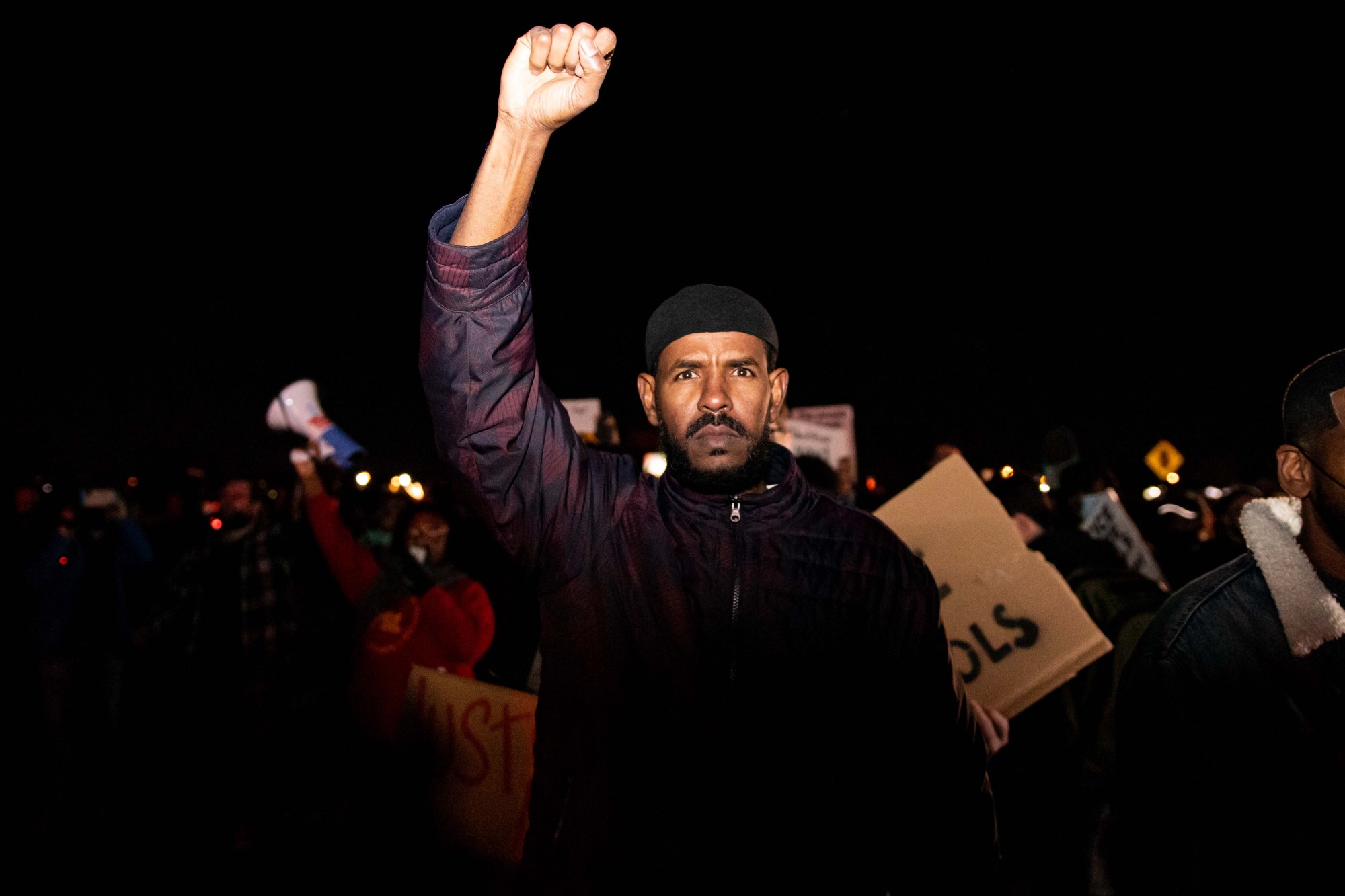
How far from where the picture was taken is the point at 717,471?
6.32ft

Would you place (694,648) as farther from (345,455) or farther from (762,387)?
(345,455)

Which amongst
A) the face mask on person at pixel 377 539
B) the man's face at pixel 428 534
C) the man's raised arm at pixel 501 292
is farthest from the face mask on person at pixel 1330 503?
the face mask on person at pixel 377 539

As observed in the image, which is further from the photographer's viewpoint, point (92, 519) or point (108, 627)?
point (92, 519)

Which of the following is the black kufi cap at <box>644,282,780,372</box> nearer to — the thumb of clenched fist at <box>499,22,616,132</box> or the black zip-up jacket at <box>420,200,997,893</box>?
the black zip-up jacket at <box>420,200,997,893</box>

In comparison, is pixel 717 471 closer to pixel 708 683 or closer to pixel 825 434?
pixel 708 683

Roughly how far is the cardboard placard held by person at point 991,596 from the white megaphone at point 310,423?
319cm

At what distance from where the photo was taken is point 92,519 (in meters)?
9.37

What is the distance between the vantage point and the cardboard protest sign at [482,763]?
9.27 feet

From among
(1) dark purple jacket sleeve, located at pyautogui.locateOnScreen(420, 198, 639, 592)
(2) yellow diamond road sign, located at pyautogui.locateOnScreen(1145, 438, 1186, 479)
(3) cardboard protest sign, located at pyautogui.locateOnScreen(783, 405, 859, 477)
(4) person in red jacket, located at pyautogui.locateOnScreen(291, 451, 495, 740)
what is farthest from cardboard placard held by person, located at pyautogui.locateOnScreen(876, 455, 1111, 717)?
(2) yellow diamond road sign, located at pyautogui.locateOnScreen(1145, 438, 1186, 479)

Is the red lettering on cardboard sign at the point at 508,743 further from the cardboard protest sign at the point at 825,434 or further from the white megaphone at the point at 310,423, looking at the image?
the cardboard protest sign at the point at 825,434

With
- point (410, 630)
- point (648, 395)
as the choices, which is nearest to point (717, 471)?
point (648, 395)

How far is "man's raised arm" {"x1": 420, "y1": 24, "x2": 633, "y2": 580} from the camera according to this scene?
1.49 metres

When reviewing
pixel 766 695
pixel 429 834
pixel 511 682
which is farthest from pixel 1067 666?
pixel 429 834

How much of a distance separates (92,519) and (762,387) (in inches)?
394
